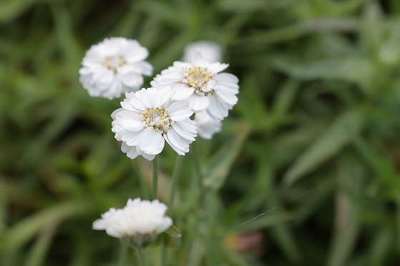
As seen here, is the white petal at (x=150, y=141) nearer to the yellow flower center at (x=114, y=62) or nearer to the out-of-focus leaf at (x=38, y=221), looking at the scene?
the yellow flower center at (x=114, y=62)

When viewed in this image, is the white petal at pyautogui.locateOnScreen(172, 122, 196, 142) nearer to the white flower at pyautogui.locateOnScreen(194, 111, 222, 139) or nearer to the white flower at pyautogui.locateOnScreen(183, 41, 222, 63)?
the white flower at pyautogui.locateOnScreen(194, 111, 222, 139)

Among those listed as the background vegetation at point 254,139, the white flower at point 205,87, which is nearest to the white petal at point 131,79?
the white flower at point 205,87

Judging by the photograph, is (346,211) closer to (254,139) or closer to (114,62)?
(254,139)

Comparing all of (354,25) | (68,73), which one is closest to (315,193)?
(354,25)

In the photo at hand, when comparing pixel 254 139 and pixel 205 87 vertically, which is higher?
pixel 254 139

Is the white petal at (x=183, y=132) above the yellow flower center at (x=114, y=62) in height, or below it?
below

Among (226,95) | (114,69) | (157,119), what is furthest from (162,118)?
(114,69)

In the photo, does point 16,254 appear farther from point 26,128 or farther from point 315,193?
point 315,193
